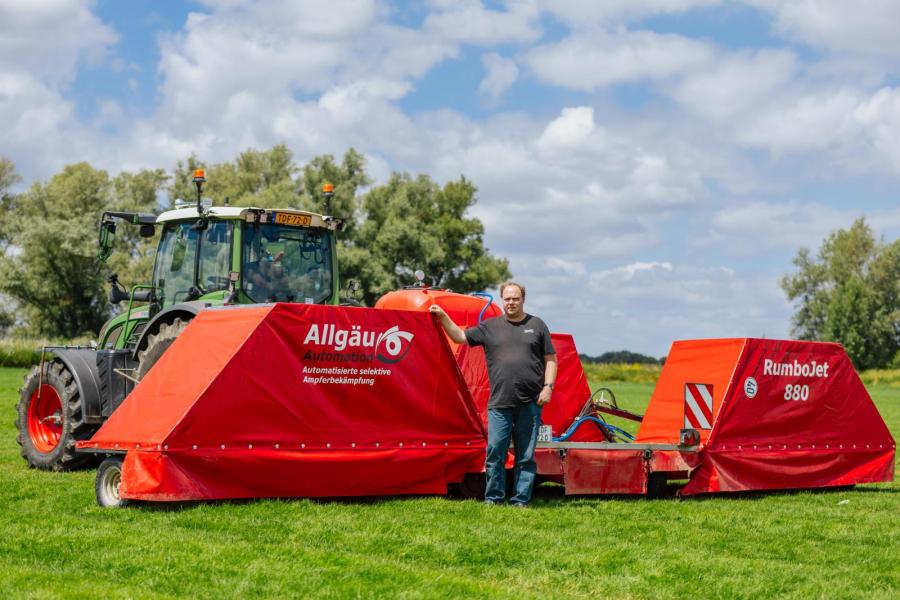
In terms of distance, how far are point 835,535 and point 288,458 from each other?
4.21m

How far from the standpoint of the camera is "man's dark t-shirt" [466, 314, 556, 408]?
9.46 m

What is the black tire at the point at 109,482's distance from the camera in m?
8.81

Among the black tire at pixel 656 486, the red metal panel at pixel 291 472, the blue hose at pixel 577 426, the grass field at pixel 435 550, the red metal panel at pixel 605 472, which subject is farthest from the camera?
the blue hose at pixel 577 426

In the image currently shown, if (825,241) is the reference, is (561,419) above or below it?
below

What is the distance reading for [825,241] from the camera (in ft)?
294

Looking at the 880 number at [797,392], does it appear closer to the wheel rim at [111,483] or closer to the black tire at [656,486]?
the black tire at [656,486]

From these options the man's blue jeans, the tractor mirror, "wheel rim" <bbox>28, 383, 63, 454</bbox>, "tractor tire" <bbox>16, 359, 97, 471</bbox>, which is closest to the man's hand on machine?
the man's blue jeans

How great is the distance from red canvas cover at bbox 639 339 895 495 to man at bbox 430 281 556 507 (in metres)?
2.06

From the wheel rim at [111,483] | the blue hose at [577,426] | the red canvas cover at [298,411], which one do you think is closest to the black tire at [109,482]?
the wheel rim at [111,483]

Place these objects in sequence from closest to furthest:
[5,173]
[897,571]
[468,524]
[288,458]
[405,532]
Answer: [897,571] < [405,532] < [468,524] < [288,458] < [5,173]

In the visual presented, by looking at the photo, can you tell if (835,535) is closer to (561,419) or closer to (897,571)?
(897,571)

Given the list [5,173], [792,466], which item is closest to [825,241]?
[5,173]

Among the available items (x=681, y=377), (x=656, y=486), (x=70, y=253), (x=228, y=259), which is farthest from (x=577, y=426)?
(x=70, y=253)

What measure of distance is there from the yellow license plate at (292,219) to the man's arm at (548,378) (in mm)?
3738
